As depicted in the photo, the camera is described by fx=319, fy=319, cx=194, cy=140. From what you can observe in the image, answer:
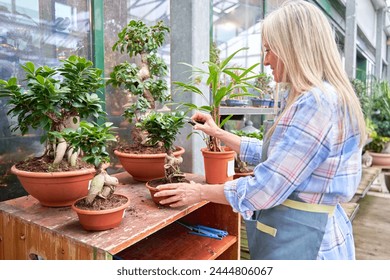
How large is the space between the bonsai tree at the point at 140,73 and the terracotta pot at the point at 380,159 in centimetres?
419

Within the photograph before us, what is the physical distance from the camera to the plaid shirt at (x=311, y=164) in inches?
35.6

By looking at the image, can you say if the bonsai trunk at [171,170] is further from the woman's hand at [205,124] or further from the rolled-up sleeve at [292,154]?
the rolled-up sleeve at [292,154]

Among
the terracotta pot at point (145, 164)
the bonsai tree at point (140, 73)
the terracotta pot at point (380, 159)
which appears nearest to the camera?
the terracotta pot at point (145, 164)

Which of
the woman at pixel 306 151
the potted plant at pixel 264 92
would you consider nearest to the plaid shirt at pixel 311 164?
the woman at pixel 306 151

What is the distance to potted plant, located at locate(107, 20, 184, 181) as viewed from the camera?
1.49m

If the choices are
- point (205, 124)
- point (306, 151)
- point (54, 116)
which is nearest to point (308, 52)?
point (306, 151)

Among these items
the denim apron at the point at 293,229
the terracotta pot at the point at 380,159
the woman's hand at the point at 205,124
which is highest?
the woman's hand at the point at 205,124

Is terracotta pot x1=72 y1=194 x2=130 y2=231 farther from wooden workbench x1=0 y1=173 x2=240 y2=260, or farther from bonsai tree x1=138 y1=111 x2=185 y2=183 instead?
bonsai tree x1=138 y1=111 x2=185 y2=183

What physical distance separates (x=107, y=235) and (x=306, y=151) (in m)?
0.64

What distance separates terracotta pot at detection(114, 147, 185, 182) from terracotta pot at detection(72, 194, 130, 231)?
1.54 feet

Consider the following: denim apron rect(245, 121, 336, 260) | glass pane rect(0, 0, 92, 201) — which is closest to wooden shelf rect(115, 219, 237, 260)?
denim apron rect(245, 121, 336, 260)

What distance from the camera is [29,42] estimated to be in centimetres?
149

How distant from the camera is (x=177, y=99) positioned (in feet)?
6.67

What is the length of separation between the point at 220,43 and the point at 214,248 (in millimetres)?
2140
